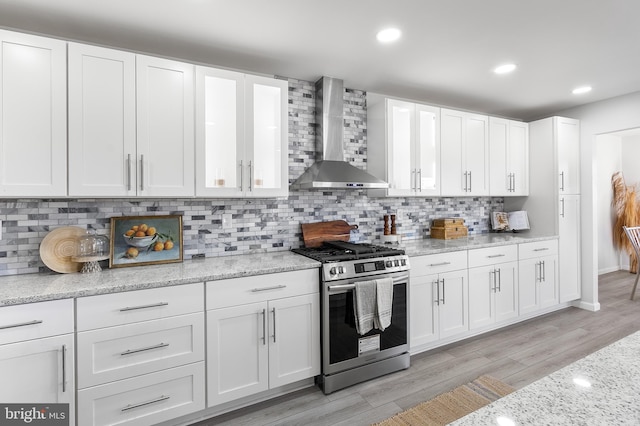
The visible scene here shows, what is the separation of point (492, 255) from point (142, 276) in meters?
3.21

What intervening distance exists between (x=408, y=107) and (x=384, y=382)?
2529 mm

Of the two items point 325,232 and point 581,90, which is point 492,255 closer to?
point 325,232

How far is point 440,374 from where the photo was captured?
2.69 meters

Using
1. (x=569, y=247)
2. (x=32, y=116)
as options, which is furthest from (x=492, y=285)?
(x=32, y=116)

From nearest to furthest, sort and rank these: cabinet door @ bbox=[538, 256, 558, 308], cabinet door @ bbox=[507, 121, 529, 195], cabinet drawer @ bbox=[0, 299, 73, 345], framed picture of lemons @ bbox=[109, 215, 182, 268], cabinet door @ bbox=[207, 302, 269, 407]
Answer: cabinet drawer @ bbox=[0, 299, 73, 345]
cabinet door @ bbox=[207, 302, 269, 407]
framed picture of lemons @ bbox=[109, 215, 182, 268]
cabinet door @ bbox=[538, 256, 558, 308]
cabinet door @ bbox=[507, 121, 529, 195]

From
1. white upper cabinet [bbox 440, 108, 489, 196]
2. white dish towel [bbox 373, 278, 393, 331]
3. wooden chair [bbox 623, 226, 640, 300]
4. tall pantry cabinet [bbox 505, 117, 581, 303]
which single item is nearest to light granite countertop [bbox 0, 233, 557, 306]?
white dish towel [bbox 373, 278, 393, 331]

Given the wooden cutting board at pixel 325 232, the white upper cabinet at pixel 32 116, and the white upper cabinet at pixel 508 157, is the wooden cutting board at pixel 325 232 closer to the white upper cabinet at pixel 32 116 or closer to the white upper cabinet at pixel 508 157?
the white upper cabinet at pixel 32 116

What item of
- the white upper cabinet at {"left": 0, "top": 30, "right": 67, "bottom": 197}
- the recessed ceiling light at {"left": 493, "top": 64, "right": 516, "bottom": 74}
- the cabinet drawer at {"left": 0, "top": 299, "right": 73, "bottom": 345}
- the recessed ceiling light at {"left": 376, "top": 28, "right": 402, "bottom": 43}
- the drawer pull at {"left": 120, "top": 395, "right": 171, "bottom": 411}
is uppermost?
the recessed ceiling light at {"left": 493, "top": 64, "right": 516, "bottom": 74}

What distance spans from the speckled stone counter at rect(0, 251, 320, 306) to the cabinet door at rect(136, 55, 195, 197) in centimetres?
54

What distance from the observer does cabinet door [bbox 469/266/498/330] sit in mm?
3295

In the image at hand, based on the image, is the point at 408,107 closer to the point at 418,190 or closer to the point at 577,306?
the point at 418,190

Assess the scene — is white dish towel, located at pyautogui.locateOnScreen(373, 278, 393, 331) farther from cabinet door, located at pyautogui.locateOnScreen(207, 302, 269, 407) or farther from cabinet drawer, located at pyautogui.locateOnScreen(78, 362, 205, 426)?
cabinet drawer, located at pyautogui.locateOnScreen(78, 362, 205, 426)

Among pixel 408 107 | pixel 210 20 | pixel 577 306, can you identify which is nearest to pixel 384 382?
pixel 408 107

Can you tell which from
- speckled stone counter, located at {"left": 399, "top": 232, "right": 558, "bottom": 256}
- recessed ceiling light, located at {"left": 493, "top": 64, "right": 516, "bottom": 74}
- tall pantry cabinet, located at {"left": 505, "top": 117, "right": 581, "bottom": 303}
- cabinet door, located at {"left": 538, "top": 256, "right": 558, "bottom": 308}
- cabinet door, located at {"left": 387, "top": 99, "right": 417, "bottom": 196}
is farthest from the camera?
tall pantry cabinet, located at {"left": 505, "top": 117, "right": 581, "bottom": 303}
